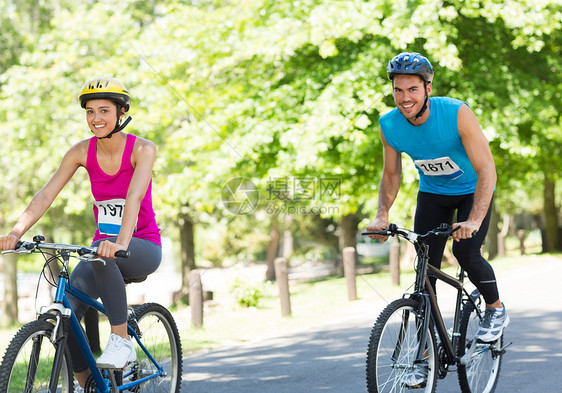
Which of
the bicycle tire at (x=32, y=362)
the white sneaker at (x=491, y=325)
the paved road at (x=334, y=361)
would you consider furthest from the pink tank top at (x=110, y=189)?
the white sneaker at (x=491, y=325)

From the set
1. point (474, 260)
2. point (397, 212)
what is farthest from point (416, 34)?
point (474, 260)

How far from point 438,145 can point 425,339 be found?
42.7 inches

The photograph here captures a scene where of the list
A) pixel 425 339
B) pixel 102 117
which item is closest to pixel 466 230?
pixel 425 339

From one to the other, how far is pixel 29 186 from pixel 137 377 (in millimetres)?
17314

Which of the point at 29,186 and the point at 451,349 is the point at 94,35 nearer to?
the point at 29,186

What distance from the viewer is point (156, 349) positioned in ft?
13.0

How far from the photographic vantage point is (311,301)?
12.1 metres

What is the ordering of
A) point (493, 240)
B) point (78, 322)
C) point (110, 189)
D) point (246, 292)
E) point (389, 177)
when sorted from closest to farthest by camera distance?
1. point (78, 322)
2. point (110, 189)
3. point (389, 177)
4. point (246, 292)
5. point (493, 240)

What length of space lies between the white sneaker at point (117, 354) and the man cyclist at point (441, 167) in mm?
1439

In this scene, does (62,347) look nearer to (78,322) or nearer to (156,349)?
(78,322)

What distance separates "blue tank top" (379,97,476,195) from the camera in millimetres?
3889

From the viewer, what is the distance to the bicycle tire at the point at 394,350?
343 centimetres

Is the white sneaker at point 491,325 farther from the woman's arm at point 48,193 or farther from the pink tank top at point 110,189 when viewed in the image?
the woman's arm at point 48,193

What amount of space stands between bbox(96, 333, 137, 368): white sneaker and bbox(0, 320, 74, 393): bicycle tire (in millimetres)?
165
